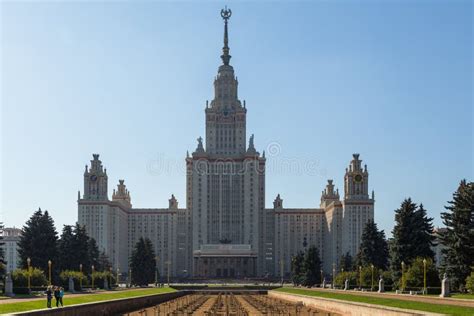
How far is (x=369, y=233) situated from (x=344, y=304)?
51.1 metres

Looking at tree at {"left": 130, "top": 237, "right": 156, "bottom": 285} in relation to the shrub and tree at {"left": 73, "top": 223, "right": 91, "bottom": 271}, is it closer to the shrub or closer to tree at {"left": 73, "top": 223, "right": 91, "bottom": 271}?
tree at {"left": 73, "top": 223, "right": 91, "bottom": 271}

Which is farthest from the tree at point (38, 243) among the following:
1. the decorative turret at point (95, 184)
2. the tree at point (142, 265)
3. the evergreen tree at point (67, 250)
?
→ the decorative turret at point (95, 184)

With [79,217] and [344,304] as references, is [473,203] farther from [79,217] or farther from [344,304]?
[79,217]

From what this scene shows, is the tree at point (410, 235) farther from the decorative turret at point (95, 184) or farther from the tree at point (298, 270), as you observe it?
the decorative turret at point (95, 184)

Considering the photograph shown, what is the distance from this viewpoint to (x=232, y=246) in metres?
195

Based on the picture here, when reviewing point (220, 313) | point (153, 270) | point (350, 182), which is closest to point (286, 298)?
point (220, 313)

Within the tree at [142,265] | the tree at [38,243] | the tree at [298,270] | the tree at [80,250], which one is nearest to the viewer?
the tree at [38,243]

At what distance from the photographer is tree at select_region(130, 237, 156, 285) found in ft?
422

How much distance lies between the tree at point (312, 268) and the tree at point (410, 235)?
44.5 m

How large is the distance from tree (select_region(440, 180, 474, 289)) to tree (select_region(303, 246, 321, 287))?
2285 inches

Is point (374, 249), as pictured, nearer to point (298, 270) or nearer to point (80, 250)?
point (298, 270)

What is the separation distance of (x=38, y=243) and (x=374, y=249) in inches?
1705

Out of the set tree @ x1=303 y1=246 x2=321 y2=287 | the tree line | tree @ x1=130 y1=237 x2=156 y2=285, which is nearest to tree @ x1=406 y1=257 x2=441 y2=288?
the tree line

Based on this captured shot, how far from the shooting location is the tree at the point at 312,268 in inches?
4877
